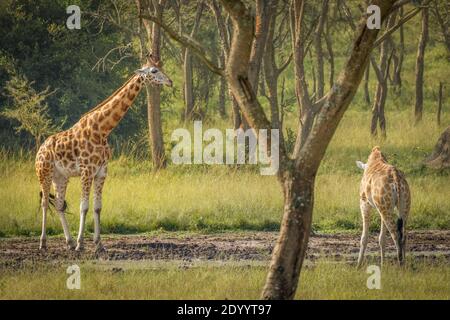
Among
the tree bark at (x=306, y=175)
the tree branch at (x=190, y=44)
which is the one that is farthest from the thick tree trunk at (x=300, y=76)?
the tree bark at (x=306, y=175)

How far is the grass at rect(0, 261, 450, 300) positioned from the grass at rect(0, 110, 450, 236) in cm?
294

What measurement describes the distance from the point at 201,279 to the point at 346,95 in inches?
108

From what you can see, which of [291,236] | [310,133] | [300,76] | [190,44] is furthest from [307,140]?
[300,76]

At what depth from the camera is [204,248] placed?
13.1m

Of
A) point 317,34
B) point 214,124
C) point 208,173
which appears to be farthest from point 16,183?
point 214,124

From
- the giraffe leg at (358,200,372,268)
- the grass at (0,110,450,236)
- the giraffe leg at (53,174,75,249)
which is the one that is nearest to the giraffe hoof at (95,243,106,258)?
the giraffe leg at (53,174,75,249)

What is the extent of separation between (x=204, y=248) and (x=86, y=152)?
1.95 metres

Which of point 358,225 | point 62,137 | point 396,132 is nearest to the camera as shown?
point 62,137

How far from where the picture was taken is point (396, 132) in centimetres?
2433

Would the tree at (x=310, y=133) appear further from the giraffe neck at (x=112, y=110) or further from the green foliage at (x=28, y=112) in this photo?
the green foliage at (x=28, y=112)

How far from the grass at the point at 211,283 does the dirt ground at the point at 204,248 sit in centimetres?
69

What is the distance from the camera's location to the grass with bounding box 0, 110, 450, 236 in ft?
48.1

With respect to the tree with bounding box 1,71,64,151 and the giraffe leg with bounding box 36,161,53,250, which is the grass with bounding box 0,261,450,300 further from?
the tree with bounding box 1,71,64,151
